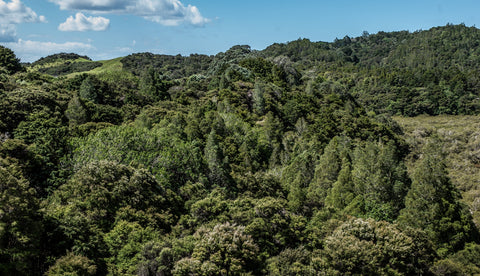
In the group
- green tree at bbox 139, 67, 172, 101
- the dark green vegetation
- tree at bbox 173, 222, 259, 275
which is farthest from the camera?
green tree at bbox 139, 67, 172, 101

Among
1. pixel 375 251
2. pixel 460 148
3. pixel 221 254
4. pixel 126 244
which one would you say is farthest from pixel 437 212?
pixel 460 148

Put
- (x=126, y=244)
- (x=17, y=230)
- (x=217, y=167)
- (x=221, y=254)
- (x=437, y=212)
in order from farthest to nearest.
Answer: (x=217, y=167) → (x=437, y=212) → (x=126, y=244) → (x=221, y=254) → (x=17, y=230)

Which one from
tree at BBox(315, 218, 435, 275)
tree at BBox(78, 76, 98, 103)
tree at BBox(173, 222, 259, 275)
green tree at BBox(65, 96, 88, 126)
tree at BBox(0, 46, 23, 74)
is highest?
tree at BBox(0, 46, 23, 74)

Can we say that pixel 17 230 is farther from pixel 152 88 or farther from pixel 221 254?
pixel 152 88

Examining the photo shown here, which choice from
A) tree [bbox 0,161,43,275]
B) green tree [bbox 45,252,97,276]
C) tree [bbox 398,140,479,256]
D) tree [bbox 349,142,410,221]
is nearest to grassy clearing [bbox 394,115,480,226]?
tree [bbox 349,142,410,221]

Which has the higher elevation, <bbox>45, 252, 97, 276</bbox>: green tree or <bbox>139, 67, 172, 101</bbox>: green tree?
<bbox>139, 67, 172, 101</bbox>: green tree

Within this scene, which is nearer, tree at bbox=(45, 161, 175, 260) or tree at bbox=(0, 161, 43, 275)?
tree at bbox=(0, 161, 43, 275)

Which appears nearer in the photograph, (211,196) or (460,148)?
(211,196)

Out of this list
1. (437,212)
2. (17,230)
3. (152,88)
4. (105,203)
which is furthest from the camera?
(152,88)

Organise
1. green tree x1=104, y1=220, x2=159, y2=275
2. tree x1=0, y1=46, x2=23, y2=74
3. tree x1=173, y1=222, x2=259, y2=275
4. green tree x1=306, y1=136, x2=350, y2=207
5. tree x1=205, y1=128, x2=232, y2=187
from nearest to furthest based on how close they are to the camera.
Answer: tree x1=173, y1=222, x2=259, y2=275 < green tree x1=104, y1=220, x2=159, y2=275 < tree x1=205, y1=128, x2=232, y2=187 < green tree x1=306, y1=136, x2=350, y2=207 < tree x1=0, y1=46, x2=23, y2=74

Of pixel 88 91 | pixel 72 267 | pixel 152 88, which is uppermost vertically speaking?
pixel 152 88

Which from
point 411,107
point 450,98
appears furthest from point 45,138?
point 450,98

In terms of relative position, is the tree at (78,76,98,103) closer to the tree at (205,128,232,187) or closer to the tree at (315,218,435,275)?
the tree at (205,128,232,187)

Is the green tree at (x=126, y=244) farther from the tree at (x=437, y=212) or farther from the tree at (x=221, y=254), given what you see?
the tree at (x=437, y=212)
